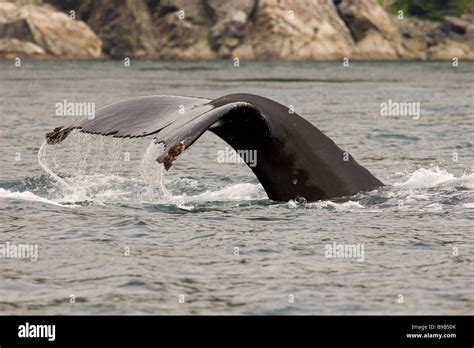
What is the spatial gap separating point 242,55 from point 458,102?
4708 cm

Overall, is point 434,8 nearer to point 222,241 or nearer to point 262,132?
point 262,132

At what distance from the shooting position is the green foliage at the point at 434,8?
8725 centimetres

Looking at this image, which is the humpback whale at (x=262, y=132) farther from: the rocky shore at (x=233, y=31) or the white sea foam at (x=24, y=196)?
the rocky shore at (x=233, y=31)

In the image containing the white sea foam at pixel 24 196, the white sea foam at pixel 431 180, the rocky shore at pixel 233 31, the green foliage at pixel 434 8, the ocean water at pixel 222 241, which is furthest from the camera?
the green foliage at pixel 434 8

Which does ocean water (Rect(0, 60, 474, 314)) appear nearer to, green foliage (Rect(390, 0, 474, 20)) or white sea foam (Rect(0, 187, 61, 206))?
white sea foam (Rect(0, 187, 61, 206))

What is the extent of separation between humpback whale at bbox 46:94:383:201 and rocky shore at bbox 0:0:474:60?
212 feet

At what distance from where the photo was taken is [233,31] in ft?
257

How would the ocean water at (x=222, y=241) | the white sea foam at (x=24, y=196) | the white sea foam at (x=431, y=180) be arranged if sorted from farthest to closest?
the white sea foam at (x=431, y=180) → the white sea foam at (x=24, y=196) → the ocean water at (x=222, y=241)

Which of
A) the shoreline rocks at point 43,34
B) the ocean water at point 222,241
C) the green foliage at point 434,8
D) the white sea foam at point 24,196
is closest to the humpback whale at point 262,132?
the ocean water at point 222,241

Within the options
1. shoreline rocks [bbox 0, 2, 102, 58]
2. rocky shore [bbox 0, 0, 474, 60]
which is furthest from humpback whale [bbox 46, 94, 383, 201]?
rocky shore [bbox 0, 0, 474, 60]

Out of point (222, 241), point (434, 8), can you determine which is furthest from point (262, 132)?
point (434, 8)

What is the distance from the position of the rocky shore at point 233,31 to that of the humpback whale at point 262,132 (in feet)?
212

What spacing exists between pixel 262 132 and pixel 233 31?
228 ft

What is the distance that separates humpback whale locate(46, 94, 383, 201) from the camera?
9.22m
